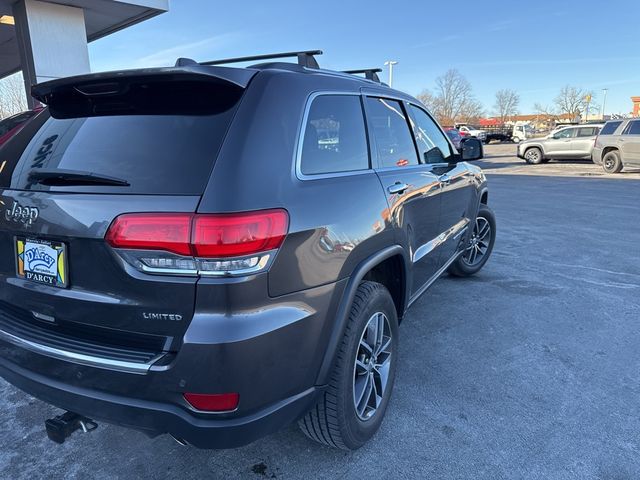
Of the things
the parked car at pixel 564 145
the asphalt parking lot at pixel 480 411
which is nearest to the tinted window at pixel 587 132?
the parked car at pixel 564 145

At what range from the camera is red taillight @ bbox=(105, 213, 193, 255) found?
1.63m

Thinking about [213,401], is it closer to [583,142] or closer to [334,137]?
[334,137]

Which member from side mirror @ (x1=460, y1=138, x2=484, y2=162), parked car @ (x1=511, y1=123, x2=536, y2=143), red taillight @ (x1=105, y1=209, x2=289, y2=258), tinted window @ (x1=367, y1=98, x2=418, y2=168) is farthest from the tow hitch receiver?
parked car @ (x1=511, y1=123, x2=536, y2=143)

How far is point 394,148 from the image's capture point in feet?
9.74

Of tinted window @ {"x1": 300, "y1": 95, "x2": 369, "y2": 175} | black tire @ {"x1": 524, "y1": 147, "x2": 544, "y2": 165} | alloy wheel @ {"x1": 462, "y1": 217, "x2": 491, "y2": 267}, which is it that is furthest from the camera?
black tire @ {"x1": 524, "y1": 147, "x2": 544, "y2": 165}

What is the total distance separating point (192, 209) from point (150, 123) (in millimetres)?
507

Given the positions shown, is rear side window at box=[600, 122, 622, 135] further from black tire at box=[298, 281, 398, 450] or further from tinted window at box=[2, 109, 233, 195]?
tinted window at box=[2, 109, 233, 195]

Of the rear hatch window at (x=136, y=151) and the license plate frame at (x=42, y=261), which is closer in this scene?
the rear hatch window at (x=136, y=151)

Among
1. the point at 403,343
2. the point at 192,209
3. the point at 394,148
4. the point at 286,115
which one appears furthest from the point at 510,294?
the point at 192,209

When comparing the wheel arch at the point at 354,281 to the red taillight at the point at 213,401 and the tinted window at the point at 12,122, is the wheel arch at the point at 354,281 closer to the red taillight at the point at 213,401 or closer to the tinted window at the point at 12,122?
the red taillight at the point at 213,401

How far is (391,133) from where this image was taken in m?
3.00

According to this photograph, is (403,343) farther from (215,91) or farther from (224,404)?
(215,91)

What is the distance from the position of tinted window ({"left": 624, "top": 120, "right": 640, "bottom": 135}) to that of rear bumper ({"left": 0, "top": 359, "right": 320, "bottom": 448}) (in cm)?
1787

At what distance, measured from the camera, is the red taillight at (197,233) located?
1622 mm
